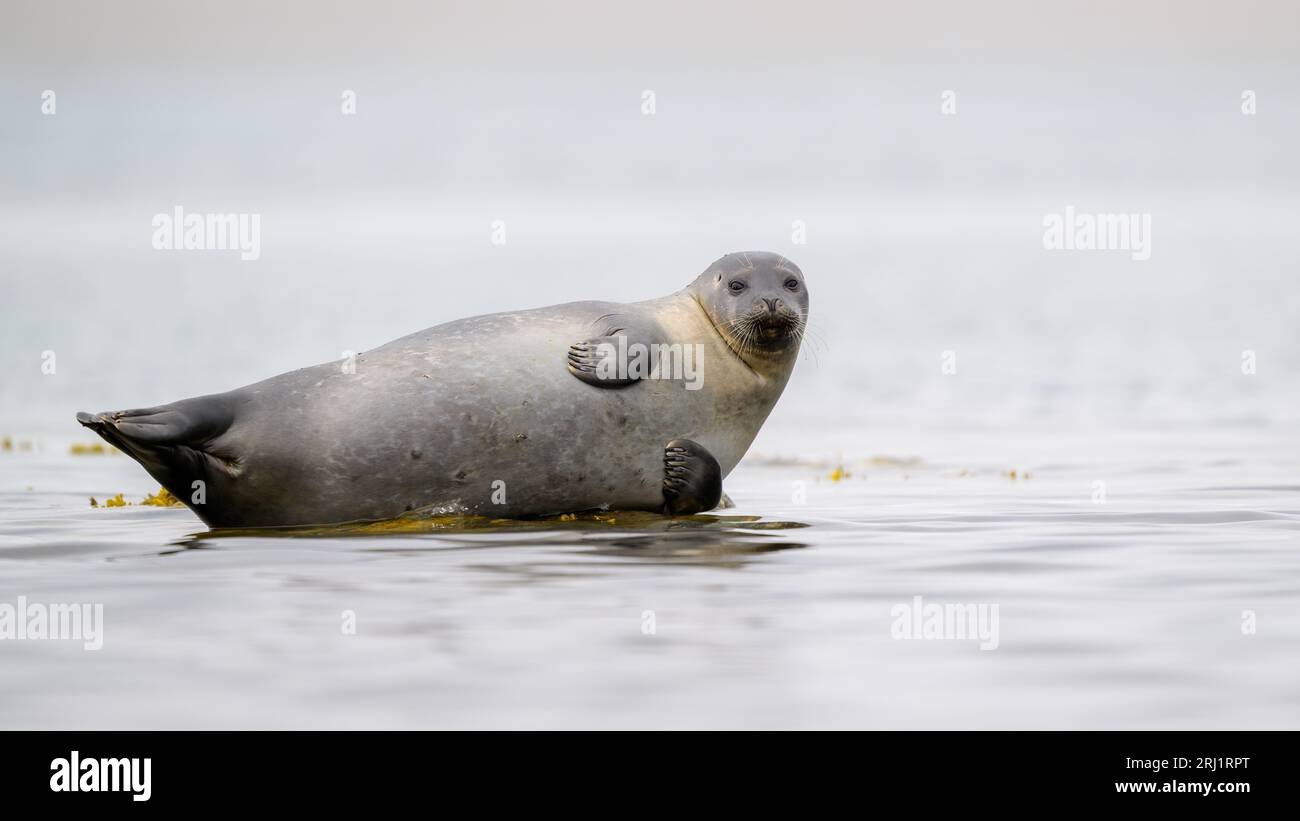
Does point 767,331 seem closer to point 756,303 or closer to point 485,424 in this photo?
point 756,303

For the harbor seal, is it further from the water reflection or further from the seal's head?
the water reflection

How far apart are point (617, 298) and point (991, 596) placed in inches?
1368

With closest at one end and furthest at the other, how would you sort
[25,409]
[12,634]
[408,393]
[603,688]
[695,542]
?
[603,688]
[12,634]
[695,542]
[408,393]
[25,409]

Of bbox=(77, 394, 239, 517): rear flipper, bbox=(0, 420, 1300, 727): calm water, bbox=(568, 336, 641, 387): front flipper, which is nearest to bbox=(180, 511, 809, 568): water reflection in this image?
bbox=(0, 420, 1300, 727): calm water

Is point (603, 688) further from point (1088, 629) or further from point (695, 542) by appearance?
point (695, 542)

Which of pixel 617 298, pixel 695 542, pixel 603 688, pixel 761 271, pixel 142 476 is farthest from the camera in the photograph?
pixel 617 298

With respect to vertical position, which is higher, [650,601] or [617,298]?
[617,298]

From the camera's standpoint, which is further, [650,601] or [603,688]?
[650,601]

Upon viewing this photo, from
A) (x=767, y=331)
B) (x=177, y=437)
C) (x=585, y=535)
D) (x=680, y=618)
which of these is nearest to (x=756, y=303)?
(x=767, y=331)

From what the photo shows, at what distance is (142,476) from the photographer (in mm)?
12086

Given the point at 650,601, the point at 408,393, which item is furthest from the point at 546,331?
the point at 650,601

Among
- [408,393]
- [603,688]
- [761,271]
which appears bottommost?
[603,688]

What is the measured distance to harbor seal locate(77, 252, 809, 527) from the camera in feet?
27.5

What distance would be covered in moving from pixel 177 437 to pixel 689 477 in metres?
2.57
